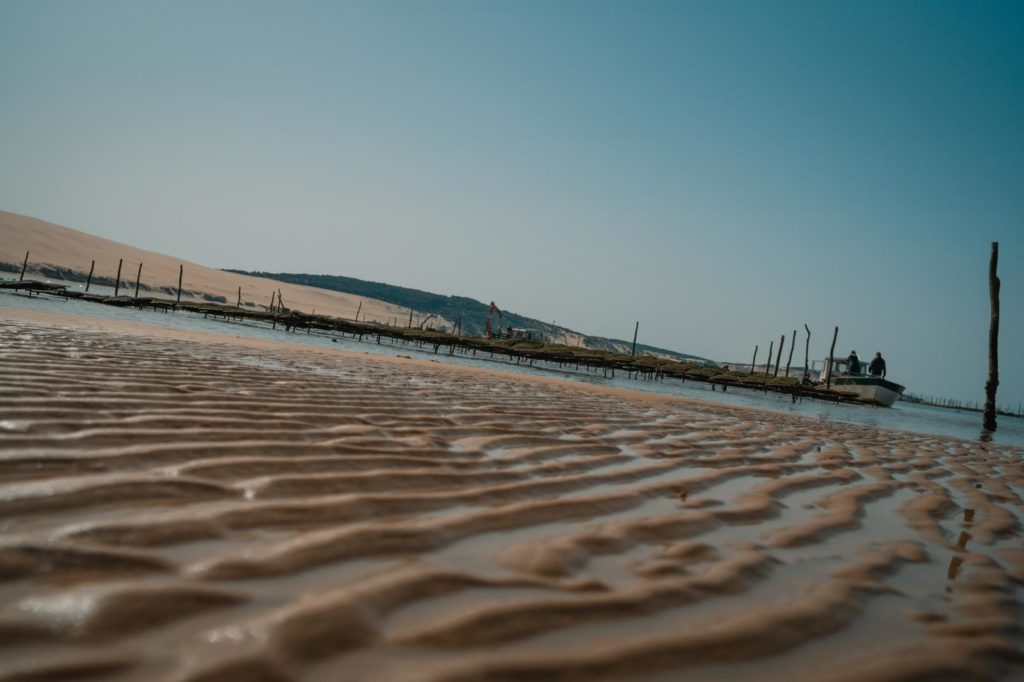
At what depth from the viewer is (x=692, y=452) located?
16.6 ft

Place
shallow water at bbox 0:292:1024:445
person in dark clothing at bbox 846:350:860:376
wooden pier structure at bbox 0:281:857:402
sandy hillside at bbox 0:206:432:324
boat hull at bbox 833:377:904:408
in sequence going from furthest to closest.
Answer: sandy hillside at bbox 0:206:432:324
person in dark clothing at bbox 846:350:860:376
boat hull at bbox 833:377:904:408
wooden pier structure at bbox 0:281:857:402
shallow water at bbox 0:292:1024:445

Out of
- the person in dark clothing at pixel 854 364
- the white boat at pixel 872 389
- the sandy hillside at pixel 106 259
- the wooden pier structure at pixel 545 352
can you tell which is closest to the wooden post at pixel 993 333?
the wooden pier structure at pixel 545 352

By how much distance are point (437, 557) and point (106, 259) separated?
280 ft

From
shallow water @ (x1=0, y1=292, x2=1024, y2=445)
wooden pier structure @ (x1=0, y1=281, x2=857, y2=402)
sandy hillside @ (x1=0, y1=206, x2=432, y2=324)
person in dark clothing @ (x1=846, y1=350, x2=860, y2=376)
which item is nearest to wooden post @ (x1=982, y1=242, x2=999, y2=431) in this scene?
shallow water @ (x1=0, y1=292, x2=1024, y2=445)

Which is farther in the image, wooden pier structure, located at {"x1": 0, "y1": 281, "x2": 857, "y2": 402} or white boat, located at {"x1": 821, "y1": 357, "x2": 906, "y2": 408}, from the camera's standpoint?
white boat, located at {"x1": 821, "y1": 357, "x2": 906, "y2": 408}

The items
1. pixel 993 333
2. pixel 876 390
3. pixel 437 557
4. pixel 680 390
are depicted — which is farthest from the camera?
pixel 876 390

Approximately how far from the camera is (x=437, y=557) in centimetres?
206

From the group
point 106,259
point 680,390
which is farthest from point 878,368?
point 106,259

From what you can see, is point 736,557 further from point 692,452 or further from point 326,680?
point 692,452

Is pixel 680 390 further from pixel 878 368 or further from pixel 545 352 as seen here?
pixel 878 368

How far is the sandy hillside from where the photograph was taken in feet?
207

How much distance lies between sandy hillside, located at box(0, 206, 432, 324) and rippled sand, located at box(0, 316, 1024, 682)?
68594 mm

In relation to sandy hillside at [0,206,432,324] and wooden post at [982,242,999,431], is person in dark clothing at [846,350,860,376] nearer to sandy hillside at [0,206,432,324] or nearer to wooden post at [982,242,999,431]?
wooden post at [982,242,999,431]

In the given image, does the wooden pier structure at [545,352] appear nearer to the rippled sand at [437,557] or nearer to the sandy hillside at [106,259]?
the rippled sand at [437,557]
